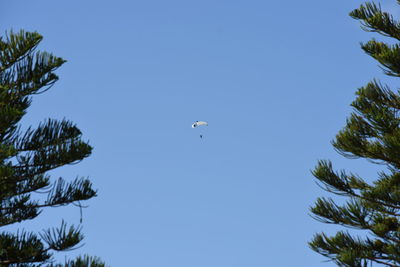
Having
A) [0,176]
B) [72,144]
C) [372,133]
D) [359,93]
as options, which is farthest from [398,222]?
[0,176]

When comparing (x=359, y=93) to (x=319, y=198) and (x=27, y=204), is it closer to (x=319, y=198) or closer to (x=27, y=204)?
(x=319, y=198)

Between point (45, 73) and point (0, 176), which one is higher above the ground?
point (45, 73)

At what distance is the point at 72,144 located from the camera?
7.92 m

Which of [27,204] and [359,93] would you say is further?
[359,93]

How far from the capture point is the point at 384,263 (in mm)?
10555

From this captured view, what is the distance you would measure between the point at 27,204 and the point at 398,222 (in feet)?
21.9

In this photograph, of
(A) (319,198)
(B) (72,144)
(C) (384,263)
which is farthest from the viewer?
(A) (319,198)

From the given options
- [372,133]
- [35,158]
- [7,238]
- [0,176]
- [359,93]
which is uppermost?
[359,93]

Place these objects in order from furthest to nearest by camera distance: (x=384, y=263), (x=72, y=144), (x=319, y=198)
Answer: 1. (x=319, y=198)
2. (x=384, y=263)
3. (x=72, y=144)

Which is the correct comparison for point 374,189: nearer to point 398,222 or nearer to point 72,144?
point 398,222

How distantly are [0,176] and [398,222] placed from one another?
7.25 m

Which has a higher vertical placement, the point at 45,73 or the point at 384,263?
the point at 45,73

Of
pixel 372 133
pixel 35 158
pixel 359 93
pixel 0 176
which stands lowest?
pixel 0 176

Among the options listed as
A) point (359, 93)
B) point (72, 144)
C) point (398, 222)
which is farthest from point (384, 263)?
point (72, 144)
